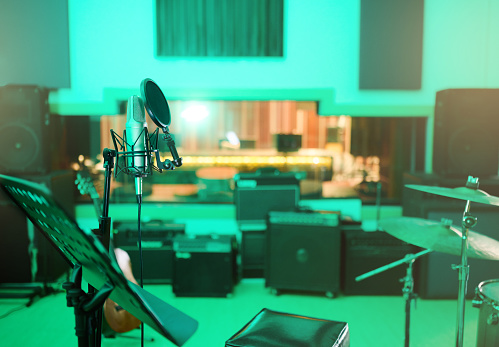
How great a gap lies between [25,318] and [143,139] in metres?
2.28

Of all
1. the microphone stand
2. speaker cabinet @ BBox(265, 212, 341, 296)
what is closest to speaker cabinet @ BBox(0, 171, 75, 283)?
speaker cabinet @ BBox(265, 212, 341, 296)

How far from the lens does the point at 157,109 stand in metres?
1.44

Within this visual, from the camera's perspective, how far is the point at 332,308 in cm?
318

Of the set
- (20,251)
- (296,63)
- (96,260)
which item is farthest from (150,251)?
(96,260)

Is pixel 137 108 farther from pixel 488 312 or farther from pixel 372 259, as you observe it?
pixel 372 259

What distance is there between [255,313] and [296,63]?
2.27 metres

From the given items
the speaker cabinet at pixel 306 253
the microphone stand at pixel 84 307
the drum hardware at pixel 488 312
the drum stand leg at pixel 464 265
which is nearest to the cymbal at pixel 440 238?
the drum stand leg at pixel 464 265

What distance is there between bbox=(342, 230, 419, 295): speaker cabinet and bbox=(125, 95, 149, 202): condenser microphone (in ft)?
7.77

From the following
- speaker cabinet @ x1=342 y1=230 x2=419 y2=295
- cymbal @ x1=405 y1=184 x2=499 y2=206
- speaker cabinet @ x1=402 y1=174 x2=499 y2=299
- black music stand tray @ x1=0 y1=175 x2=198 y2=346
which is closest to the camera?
black music stand tray @ x1=0 y1=175 x2=198 y2=346

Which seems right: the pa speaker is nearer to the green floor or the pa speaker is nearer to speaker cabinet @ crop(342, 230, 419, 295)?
speaker cabinet @ crop(342, 230, 419, 295)

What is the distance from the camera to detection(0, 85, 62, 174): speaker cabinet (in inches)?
130

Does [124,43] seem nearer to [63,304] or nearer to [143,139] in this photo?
[63,304]

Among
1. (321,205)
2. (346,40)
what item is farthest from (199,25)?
(321,205)

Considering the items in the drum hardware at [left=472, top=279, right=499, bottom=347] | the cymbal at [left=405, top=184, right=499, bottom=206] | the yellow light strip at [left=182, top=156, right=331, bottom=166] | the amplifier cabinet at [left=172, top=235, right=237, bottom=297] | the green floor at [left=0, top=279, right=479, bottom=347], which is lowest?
the green floor at [left=0, top=279, right=479, bottom=347]
